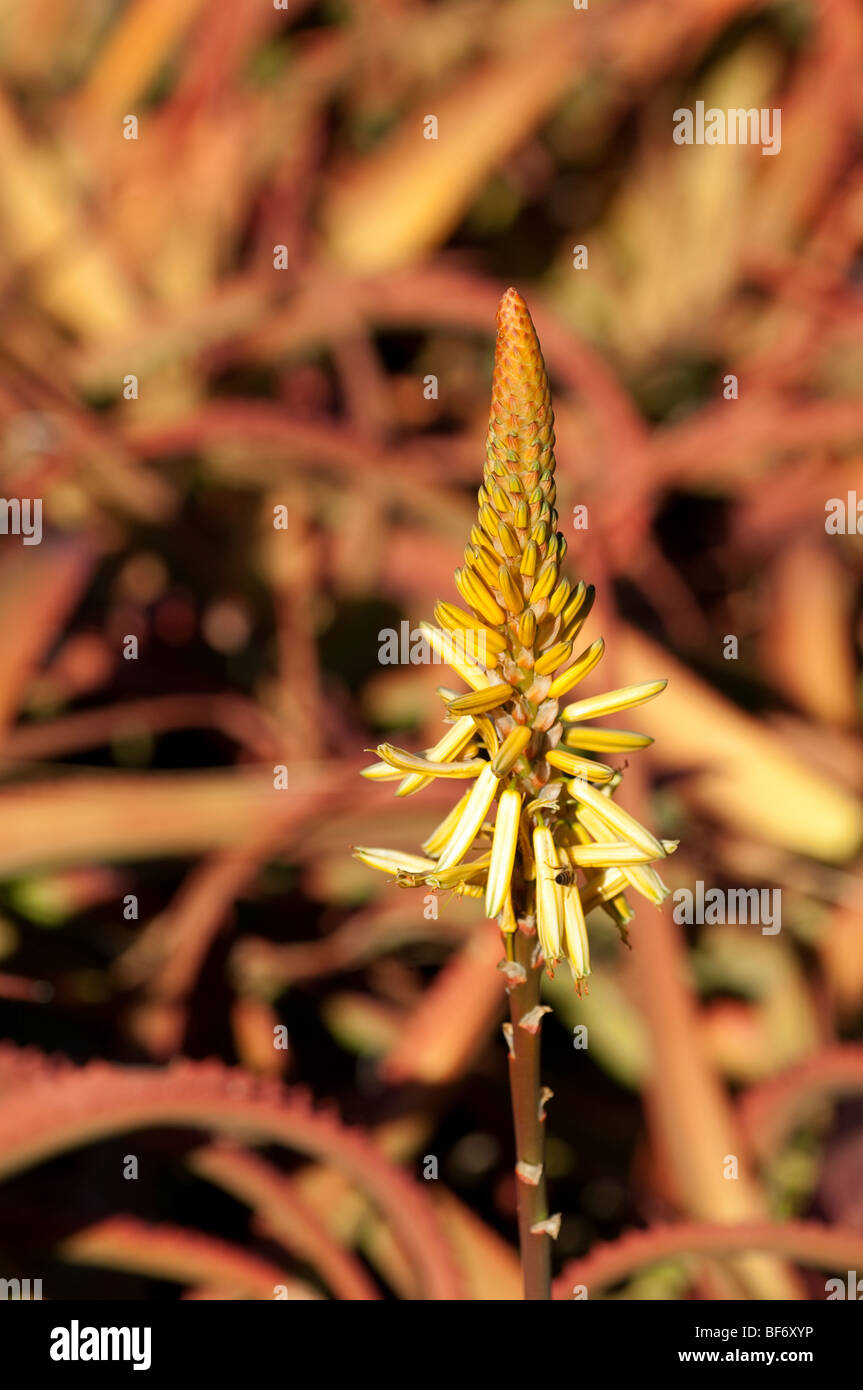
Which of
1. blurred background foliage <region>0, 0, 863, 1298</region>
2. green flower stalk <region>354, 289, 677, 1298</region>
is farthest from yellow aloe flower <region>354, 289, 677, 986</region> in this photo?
blurred background foliage <region>0, 0, 863, 1298</region>

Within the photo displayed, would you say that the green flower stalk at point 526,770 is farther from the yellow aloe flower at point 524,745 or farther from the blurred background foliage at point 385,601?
the blurred background foliage at point 385,601

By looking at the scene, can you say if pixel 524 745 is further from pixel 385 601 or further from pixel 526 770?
pixel 385 601

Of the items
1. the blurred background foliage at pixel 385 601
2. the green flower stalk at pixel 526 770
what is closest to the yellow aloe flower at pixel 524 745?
the green flower stalk at pixel 526 770

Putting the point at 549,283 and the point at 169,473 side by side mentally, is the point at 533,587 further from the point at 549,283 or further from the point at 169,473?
the point at 549,283

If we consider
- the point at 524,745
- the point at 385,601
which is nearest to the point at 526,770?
the point at 524,745

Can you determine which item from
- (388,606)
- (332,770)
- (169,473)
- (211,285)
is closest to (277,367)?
(211,285)

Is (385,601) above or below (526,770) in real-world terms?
above

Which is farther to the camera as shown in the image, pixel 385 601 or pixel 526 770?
pixel 385 601
